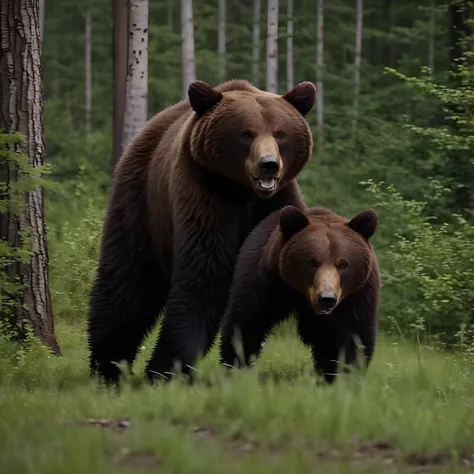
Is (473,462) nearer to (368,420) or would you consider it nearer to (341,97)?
(368,420)

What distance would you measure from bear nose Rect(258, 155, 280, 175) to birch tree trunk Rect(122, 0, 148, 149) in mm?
6592

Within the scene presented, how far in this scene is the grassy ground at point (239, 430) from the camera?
4.06 m

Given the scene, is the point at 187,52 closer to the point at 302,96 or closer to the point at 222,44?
the point at 302,96

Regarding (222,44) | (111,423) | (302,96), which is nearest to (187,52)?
(302,96)

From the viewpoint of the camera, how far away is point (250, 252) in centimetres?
703

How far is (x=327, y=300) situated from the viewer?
20.7ft

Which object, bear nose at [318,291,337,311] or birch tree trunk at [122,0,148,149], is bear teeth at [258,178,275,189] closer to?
bear nose at [318,291,337,311]

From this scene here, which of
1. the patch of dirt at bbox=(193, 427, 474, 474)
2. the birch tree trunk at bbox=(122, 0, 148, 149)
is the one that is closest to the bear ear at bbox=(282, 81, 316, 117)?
the patch of dirt at bbox=(193, 427, 474, 474)

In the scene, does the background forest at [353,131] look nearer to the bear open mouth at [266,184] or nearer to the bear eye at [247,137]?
the bear eye at [247,137]

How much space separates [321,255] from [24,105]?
297 centimetres

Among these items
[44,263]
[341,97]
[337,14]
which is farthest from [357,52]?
[44,263]

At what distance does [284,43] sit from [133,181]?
3410 centimetres

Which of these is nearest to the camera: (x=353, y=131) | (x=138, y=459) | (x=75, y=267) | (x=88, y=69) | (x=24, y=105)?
(x=138, y=459)

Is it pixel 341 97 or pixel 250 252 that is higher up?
pixel 250 252
